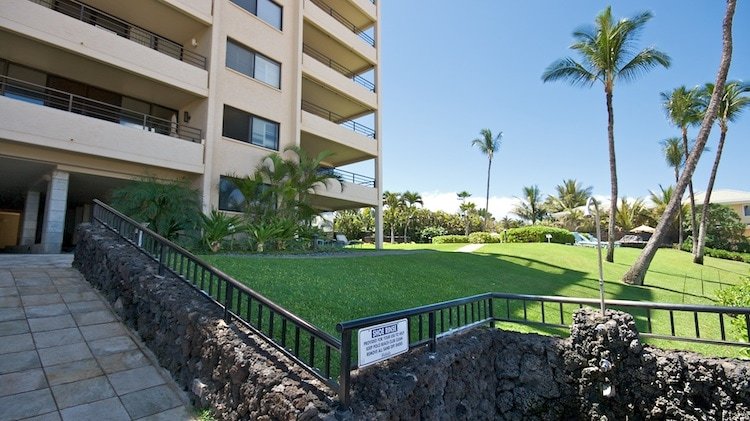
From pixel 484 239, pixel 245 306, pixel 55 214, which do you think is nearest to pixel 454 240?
pixel 484 239

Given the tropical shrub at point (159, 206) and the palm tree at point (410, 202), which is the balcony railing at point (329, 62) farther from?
the palm tree at point (410, 202)

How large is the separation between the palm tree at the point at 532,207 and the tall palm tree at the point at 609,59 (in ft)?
117

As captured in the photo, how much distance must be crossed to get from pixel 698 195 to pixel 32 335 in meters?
54.5

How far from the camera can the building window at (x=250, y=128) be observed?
1395cm

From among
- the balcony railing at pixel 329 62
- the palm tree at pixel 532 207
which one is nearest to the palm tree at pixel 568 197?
the palm tree at pixel 532 207

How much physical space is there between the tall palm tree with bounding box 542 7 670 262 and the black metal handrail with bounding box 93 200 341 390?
18.0 meters

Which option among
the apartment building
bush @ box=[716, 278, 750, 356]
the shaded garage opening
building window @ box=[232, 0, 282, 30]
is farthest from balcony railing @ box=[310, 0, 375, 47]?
bush @ box=[716, 278, 750, 356]

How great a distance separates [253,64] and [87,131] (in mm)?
6515

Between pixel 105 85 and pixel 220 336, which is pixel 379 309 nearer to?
pixel 220 336

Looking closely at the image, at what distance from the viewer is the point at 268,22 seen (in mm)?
15508

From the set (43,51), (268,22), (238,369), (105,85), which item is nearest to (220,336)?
(238,369)

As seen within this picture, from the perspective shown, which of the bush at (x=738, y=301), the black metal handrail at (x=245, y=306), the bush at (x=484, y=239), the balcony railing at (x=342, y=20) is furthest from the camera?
the bush at (x=484, y=239)

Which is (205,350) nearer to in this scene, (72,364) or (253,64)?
(72,364)

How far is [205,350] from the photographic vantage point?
3.97 metres
